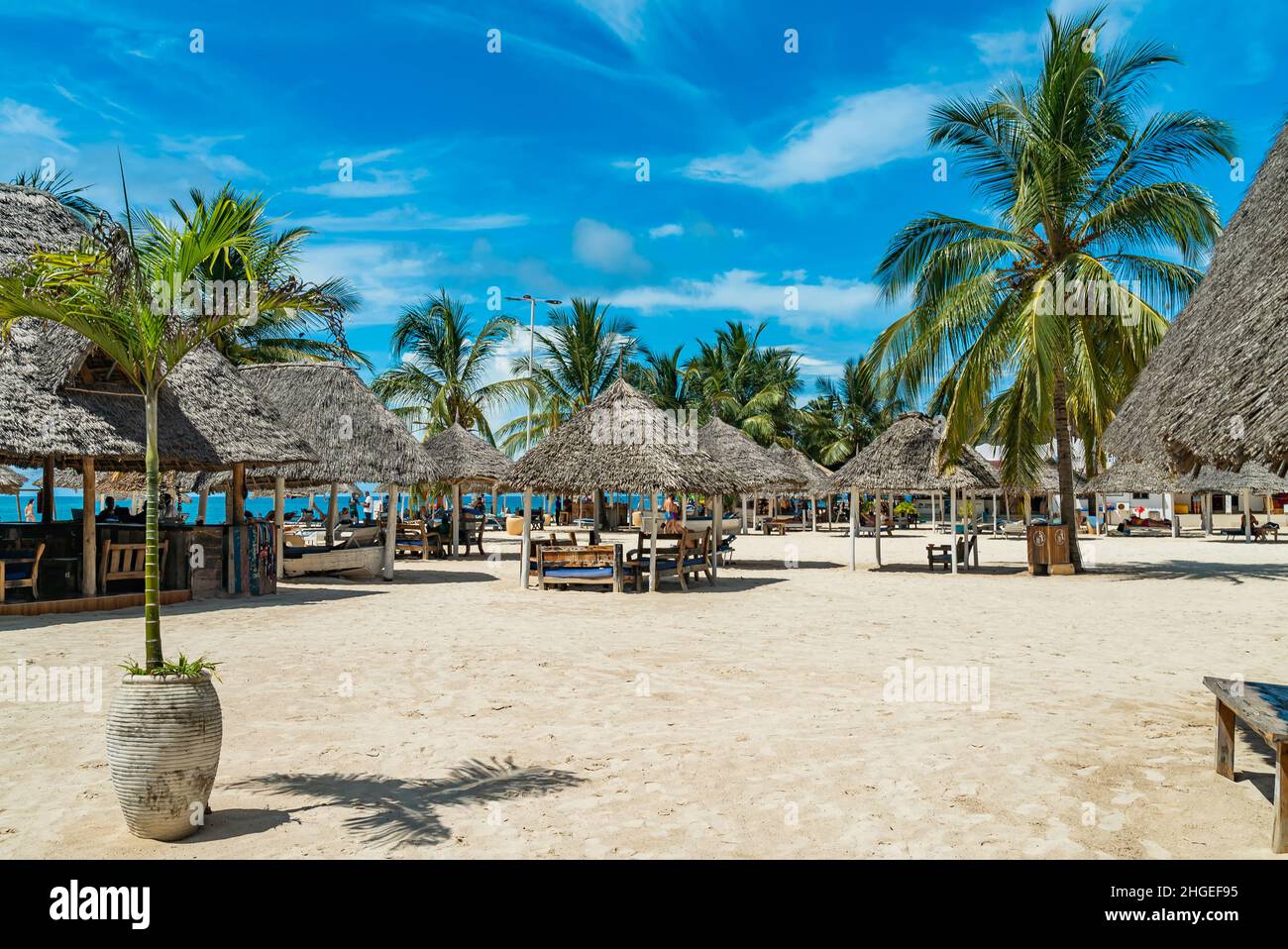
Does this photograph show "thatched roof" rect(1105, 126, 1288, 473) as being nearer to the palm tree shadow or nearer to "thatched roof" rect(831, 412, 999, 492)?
the palm tree shadow

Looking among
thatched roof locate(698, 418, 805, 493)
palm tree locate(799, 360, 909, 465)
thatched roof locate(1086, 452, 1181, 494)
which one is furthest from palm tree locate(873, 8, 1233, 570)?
palm tree locate(799, 360, 909, 465)

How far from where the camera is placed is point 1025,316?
1666 centimetres

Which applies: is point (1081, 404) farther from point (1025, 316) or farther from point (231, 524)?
point (231, 524)

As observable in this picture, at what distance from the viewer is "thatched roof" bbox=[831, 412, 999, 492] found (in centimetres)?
2005

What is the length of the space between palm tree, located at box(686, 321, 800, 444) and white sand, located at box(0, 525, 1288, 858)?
102ft

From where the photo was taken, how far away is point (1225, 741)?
493 cm

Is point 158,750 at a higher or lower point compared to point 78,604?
higher

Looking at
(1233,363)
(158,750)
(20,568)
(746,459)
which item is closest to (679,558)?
(20,568)

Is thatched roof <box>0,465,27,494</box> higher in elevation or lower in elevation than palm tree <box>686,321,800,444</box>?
lower

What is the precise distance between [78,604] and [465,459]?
13.7m

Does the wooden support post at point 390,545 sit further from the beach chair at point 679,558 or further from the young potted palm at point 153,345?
the young potted palm at point 153,345

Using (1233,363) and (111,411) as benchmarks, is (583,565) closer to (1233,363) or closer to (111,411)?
(111,411)

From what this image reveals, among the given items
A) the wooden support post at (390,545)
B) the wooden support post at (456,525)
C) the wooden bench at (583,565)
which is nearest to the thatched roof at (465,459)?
the wooden support post at (456,525)

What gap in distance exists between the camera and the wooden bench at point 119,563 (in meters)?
12.8
